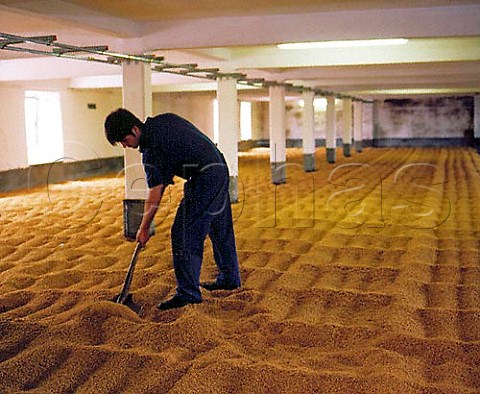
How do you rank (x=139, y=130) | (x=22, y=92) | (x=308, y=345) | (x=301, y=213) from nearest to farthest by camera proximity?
(x=308, y=345) → (x=139, y=130) → (x=301, y=213) → (x=22, y=92)

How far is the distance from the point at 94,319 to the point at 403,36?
4.29 m

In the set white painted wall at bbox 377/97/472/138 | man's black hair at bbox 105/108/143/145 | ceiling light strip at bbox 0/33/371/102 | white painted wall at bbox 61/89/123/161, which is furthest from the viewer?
white painted wall at bbox 377/97/472/138

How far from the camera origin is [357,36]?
21.0 ft

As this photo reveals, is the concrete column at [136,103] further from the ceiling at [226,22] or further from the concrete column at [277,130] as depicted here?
the concrete column at [277,130]

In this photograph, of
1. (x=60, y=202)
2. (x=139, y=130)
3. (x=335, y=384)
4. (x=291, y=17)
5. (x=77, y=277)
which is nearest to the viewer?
(x=335, y=384)

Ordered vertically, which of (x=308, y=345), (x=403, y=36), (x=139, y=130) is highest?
(x=403, y=36)

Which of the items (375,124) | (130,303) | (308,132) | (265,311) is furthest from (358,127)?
(130,303)

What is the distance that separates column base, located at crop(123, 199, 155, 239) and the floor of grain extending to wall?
161 mm

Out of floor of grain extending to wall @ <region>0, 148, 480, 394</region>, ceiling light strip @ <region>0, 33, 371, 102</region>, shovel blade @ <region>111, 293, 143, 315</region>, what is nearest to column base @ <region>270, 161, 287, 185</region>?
ceiling light strip @ <region>0, 33, 371, 102</region>

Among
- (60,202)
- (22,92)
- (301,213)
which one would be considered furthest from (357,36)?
(22,92)

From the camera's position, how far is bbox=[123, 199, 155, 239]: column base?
7.14 meters

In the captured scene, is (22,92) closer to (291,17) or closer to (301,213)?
(301,213)

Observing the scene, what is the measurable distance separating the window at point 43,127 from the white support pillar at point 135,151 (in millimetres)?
7014

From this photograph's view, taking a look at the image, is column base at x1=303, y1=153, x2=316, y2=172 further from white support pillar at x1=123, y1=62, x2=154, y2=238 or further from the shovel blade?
the shovel blade
